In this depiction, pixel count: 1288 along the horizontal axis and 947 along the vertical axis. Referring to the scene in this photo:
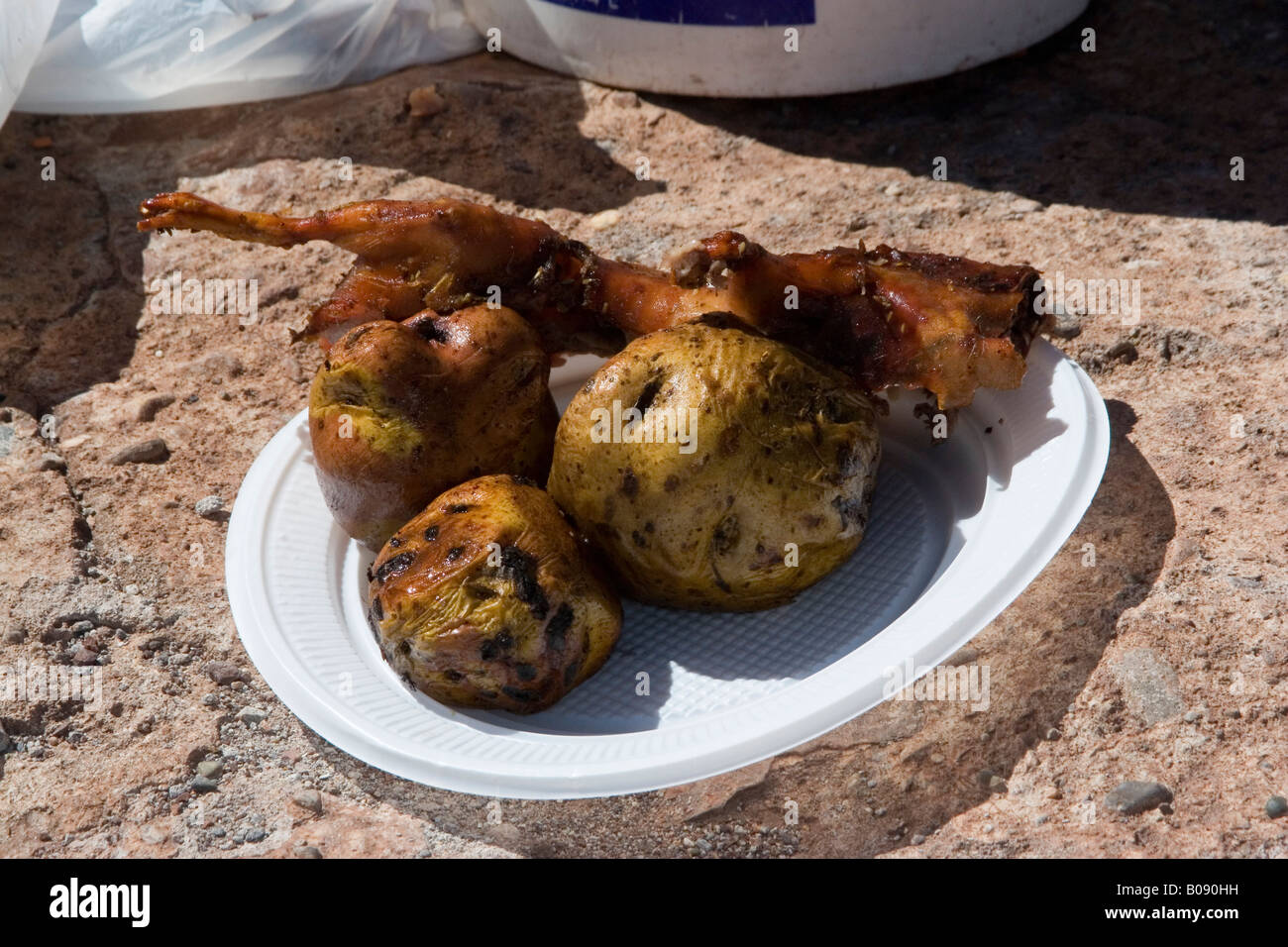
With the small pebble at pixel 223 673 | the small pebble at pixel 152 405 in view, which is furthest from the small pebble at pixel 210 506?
the small pebble at pixel 223 673

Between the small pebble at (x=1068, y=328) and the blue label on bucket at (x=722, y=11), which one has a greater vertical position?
the blue label on bucket at (x=722, y=11)

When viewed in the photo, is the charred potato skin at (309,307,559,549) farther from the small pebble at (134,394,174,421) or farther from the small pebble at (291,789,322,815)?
the small pebble at (134,394,174,421)

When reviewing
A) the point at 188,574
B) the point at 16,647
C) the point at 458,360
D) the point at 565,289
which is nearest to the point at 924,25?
the point at 565,289

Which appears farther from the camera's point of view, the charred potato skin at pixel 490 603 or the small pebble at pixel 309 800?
the small pebble at pixel 309 800

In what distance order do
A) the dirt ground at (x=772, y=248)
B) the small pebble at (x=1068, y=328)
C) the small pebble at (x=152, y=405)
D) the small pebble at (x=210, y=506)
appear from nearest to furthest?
the dirt ground at (x=772, y=248)
the small pebble at (x=210, y=506)
the small pebble at (x=1068, y=328)
the small pebble at (x=152, y=405)

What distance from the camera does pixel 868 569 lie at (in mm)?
2607

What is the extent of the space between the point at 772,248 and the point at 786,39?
98 centimetres

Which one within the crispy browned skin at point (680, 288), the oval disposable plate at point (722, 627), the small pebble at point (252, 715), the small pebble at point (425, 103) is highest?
the small pebble at point (425, 103)

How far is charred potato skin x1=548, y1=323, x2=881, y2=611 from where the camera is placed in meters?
2.31

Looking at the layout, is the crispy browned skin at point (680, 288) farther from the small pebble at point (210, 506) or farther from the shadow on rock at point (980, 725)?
the small pebble at point (210, 506)

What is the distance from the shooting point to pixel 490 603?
2.23 meters

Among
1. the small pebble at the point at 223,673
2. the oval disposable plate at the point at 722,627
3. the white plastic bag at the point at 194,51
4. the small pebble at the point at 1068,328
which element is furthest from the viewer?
the white plastic bag at the point at 194,51

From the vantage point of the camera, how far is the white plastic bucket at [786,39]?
453 cm

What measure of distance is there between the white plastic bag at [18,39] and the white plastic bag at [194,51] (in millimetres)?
265
